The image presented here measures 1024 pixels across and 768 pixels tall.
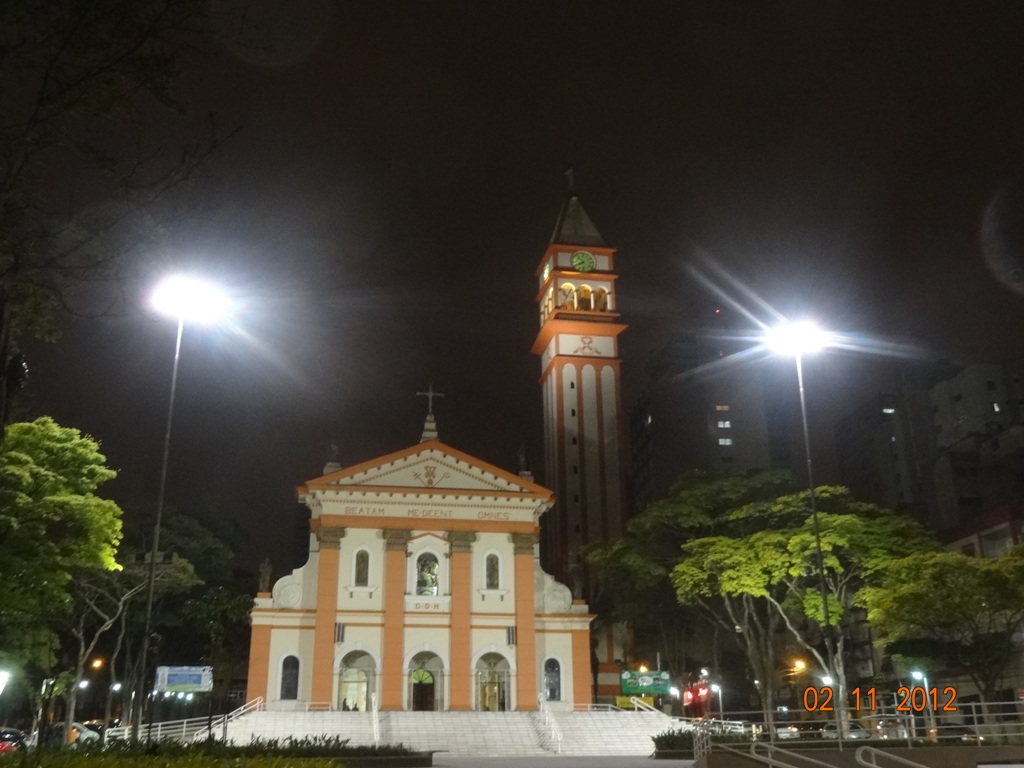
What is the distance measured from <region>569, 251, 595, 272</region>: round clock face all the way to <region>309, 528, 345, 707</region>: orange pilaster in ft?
109

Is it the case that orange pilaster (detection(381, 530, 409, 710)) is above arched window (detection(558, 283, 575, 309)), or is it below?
below

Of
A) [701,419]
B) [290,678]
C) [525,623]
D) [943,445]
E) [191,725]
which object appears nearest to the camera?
[191,725]

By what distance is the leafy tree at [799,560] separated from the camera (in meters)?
36.1

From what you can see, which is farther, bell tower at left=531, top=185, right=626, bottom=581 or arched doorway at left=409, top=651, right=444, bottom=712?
bell tower at left=531, top=185, right=626, bottom=581

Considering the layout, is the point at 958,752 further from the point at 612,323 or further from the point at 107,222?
the point at 612,323

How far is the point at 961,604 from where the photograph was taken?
99.3 ft

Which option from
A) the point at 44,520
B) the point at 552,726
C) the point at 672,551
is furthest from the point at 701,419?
the point at 44,520

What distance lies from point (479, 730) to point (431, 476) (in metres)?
12.0

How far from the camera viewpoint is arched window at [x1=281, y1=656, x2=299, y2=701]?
130 ft

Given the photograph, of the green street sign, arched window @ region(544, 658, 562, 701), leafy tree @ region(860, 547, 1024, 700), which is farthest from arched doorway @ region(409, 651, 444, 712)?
leafy tree @ region(860, 547, 1024, 700)

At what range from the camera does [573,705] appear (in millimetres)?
41531

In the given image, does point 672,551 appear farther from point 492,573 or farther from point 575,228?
point 575,228

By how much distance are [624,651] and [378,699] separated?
15.8 metres
